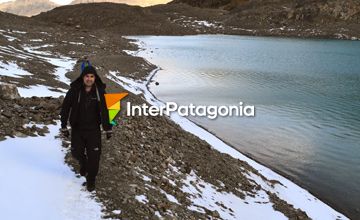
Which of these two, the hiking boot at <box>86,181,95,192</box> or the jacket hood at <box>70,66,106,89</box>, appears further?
the hiking boot at <box>86,181,95,192</box>

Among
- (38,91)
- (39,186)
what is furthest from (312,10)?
(39,186)

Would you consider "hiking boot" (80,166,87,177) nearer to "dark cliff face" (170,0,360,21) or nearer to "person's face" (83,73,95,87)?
"person's face" (83,73,95,87)

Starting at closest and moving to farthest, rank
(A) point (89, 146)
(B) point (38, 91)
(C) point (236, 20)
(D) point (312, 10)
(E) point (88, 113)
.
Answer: (E) point (88, 113) → (A) point (89, 146) → (B) point (38, 91) → (D) point (312, 10) → (C) point (236, 20)

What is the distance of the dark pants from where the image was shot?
912cm

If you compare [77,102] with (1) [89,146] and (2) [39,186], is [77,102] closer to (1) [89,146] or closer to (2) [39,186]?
(1) [89,146]

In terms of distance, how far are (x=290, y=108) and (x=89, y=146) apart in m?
24.8

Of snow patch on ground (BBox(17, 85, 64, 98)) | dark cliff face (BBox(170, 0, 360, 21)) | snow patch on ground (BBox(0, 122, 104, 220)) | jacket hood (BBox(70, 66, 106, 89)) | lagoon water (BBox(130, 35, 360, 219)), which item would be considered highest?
dark cliff face (BBox(170, 0, 360, 21))

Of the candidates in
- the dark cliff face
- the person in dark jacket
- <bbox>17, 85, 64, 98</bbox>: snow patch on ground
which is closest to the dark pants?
the person in dark jacket

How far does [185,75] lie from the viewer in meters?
46.5

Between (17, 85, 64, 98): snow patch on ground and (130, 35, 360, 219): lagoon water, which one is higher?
(17, 85, 64, 98): snow patch on ground

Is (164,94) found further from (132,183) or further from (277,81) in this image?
(132,183)

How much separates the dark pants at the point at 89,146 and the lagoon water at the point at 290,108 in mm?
10456

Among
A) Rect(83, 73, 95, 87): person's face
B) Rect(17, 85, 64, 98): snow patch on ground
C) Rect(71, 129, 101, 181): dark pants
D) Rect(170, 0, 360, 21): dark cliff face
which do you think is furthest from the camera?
Rect(170, 0, 360, 21): dark cliff face

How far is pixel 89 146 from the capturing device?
9156mm
